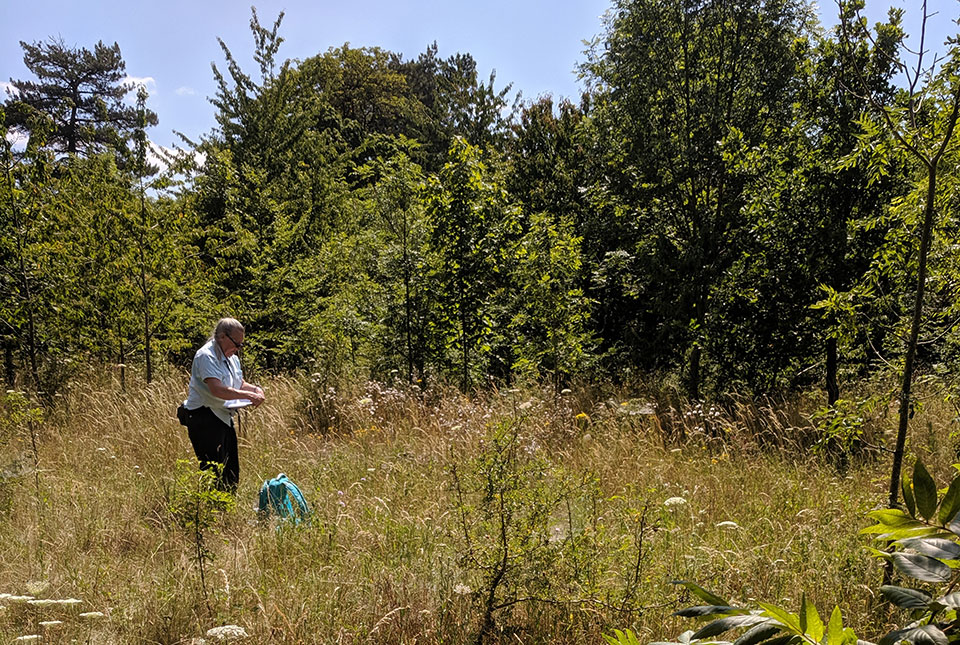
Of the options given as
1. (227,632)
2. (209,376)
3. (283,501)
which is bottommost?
(227,632)

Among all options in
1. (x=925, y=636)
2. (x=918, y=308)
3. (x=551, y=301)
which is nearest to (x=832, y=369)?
(x=551, y=301)

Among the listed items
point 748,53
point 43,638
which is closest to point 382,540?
point 43,638

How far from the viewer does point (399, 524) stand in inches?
150

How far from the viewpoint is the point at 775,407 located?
22.0 feet

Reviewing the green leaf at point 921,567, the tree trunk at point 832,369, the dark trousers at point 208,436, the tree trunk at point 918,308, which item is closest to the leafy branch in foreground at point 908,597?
the green leaf at point 921,567

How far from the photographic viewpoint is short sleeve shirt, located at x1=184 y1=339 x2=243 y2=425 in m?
4.54

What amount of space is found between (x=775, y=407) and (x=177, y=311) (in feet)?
27.3

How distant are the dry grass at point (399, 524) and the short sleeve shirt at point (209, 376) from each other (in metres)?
0.83

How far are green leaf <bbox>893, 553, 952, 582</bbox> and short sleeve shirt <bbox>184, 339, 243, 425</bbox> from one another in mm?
4691

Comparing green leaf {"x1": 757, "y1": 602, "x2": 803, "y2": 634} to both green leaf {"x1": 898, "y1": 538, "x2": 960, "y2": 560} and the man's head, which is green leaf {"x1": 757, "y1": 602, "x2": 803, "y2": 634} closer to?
green leaf {"x1": 898, "y1": 538, "x2": 960, "y2": 560}

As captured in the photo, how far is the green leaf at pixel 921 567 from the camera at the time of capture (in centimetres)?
69

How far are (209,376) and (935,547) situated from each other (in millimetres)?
4719

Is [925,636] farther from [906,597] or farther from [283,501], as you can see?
[283,501]

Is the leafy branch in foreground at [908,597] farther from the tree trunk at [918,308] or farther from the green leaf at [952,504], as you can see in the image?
the tree trunk at [918,308]
